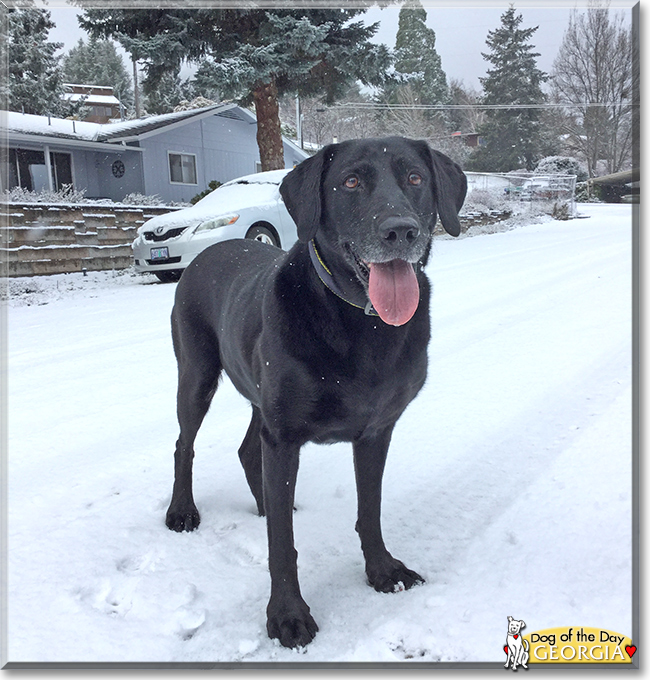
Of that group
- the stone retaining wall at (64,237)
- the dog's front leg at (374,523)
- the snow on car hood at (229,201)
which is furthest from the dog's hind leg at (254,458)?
the stone retaining wall at (64,237)

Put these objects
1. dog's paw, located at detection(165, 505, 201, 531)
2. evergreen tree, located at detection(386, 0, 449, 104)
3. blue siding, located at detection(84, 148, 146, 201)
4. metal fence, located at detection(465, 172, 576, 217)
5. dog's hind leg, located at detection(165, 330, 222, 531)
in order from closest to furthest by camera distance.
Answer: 1. dog's paw, located at detection(165, 505, 201, 531)
2. dog's hind leg, located at detection(165, 330, 222, 531)
3. evergreen tree, located at detection(386, 0, 449, 104)
4. blue siding, located at detection(84, 148, 146, 201)
5. metal fence, located at detection(465, 172, 576, 217)

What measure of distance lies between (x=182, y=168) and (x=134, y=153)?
1.91 meters

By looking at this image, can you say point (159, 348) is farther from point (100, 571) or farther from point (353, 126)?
point (353, 126)

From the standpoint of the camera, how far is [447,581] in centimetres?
205

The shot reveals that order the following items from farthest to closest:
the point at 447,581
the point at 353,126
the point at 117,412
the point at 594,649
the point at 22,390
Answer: the point at 353,126 → the point at 22,390 → the point at 117,412 → the point at 447,581 → the point at 594,649

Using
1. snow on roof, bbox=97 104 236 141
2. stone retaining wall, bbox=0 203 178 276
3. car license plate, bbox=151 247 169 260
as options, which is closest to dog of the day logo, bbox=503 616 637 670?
car license plate, bbox=151 247 169 260

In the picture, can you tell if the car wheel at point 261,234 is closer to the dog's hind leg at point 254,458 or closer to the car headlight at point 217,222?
the car headlight at point 217,222

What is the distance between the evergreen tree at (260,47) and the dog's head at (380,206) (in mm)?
11685

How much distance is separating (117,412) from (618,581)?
298 centimetres

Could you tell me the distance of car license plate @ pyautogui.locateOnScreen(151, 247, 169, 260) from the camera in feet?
29.5

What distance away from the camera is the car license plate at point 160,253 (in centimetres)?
901

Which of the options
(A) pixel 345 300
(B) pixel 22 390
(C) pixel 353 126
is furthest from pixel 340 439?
(C) pixel 353 126

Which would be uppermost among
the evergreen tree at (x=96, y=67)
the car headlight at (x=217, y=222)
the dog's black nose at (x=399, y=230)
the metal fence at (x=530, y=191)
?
the evergreen tree at (x=96, y=67)

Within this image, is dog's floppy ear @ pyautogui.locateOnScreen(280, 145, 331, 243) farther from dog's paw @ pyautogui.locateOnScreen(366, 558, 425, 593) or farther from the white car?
the white car
